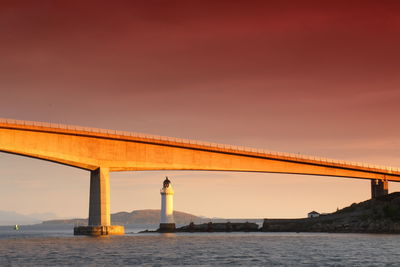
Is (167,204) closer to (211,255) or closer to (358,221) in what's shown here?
(358,221)

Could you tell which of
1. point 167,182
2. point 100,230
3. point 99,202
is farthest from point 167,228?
point 99,202

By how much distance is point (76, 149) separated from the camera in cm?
8688

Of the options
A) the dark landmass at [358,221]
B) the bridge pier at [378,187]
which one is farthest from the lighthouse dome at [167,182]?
the bridge pier at [378,187]

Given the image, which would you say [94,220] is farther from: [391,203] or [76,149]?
[391,203]

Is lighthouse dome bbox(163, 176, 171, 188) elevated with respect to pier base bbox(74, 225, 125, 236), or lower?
elevated

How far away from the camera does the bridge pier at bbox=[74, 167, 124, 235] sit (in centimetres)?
8875

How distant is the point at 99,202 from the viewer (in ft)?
292

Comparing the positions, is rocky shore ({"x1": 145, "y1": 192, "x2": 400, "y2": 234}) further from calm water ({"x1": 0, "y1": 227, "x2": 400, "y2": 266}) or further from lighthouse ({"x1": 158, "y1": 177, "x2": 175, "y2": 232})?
calm water ({"x1": 0, "y1": 227, "x2": 400, "y2": 266})

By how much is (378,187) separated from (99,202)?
60786 millimetres

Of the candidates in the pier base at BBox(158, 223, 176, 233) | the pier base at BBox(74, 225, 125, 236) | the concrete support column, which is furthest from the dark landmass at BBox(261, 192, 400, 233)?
the concrete support column

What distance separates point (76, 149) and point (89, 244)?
1517cm

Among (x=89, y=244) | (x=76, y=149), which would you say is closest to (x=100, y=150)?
(x=76, y=149)

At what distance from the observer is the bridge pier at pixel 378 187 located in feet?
418

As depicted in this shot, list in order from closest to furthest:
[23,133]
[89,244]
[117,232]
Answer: [89,244], [23,133], [117,232]
